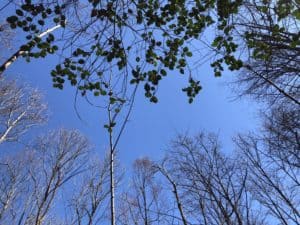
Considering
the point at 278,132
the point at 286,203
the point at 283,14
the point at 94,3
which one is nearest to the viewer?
the point at 94,3

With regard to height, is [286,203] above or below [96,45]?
above

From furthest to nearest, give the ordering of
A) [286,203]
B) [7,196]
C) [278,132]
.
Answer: [7,196], [286,203], [278,132]

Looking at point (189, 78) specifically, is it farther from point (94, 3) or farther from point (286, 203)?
point (286, 203)

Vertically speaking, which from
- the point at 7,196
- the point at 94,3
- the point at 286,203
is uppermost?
the point at 7,196

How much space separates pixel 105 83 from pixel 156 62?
581mm

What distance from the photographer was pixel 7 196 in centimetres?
1590

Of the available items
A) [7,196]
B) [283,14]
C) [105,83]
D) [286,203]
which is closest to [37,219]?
[7,196]

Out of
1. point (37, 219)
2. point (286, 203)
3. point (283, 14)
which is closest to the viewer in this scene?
point (283, 14)

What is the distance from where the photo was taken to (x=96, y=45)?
3.33 m

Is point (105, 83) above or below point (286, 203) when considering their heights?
below

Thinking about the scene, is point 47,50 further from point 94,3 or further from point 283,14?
point 283,14

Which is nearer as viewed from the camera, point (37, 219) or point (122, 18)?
point (122, 18)

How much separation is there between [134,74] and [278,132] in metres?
6.62

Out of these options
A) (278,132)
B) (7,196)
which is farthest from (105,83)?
(7,196)
